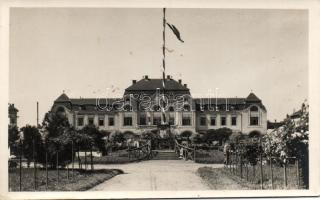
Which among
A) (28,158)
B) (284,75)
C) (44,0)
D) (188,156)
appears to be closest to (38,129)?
(28,158)

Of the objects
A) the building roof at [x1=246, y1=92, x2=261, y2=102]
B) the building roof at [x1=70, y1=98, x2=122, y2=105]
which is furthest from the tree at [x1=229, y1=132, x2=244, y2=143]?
the building roof at [x1=70, y1=98, x2=122, y2=105]

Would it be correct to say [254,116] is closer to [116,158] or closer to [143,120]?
[143,120]

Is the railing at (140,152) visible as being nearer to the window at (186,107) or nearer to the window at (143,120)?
the window at (143,120)

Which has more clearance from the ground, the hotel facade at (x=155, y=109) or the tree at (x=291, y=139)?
the hotel facade at (x=155, y=109)

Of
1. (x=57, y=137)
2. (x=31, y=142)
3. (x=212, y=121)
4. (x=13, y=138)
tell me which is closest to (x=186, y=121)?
(x=212, y=121)

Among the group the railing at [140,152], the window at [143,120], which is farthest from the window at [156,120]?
the railing at [140,152]

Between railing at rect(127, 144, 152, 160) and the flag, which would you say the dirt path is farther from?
the flag

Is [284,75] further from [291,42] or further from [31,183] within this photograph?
[31,183]
